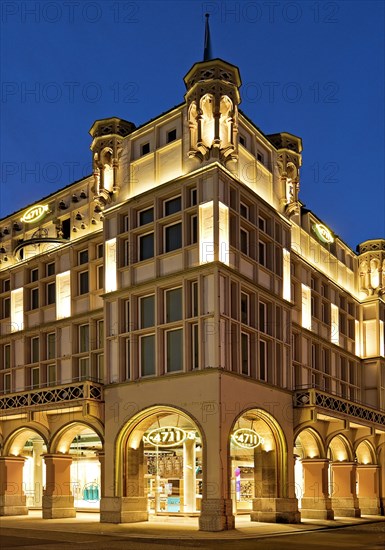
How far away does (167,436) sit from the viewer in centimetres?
3597

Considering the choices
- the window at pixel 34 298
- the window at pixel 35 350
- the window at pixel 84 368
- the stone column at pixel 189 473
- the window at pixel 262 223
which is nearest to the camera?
the window at pixel 262 223

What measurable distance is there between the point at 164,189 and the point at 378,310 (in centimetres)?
2032

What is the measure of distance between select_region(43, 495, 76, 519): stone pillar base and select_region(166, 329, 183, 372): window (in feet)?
29.8

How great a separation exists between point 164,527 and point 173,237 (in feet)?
42.6

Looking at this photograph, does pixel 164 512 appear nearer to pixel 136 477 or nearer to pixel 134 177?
pixel 136 477

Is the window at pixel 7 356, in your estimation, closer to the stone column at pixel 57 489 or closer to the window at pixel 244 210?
the stone column at pixel 57 489

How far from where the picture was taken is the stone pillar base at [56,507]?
3766 cm

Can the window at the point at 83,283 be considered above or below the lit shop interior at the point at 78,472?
above

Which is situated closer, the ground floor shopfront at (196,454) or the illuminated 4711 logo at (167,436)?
the ground floor shopfront at (196,454)

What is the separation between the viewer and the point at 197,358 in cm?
3419

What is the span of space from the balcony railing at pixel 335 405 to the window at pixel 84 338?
11.1 meters

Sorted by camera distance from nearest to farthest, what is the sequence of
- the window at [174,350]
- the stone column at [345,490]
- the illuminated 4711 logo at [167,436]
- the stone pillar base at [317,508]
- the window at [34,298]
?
1. the window at [174,350]
2. the illuminated 4711 logo at [167,436]
3. the stone pillar base at [317,508]
4. the stone column at [345,490]
5. the window at [34,298]

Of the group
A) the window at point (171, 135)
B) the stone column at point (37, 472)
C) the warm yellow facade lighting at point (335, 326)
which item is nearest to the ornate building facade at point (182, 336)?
the window at point (171, 135)

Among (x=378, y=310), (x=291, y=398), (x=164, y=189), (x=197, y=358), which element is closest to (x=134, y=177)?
(x=164, y=189)
